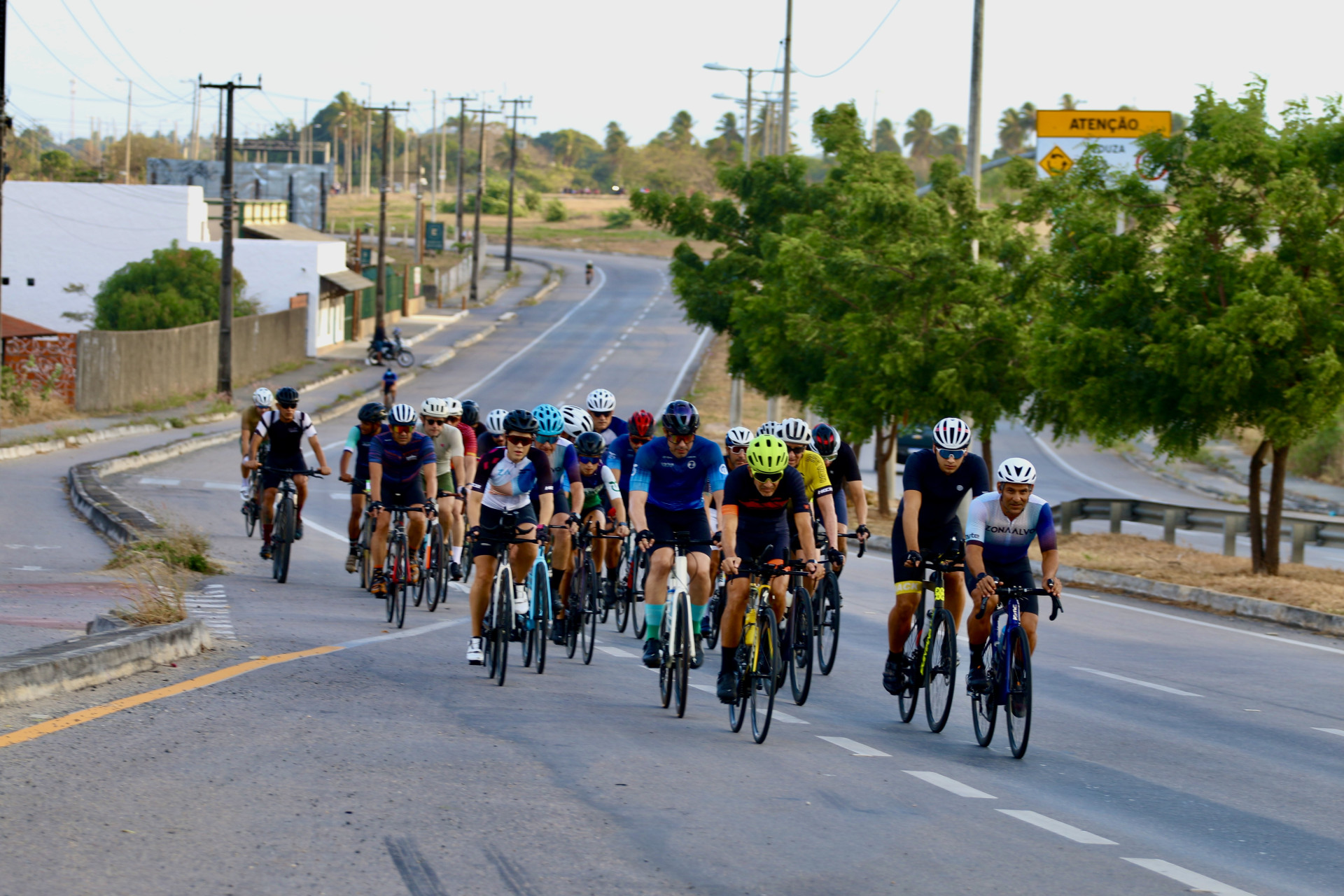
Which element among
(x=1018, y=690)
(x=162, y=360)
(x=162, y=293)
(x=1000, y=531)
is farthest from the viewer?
(x=162, y=293)

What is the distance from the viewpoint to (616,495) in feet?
38.6

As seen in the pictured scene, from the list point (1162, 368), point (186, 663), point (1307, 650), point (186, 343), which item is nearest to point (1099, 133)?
point (1162, 368)

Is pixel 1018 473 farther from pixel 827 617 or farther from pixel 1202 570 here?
pixel 1202 570

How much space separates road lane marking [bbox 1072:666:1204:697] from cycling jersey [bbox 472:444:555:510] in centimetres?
520

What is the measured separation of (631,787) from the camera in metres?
7.33

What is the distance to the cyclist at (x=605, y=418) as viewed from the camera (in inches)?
551

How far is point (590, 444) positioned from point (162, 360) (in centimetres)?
3508

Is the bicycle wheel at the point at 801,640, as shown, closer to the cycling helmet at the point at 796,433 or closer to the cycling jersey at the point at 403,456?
the cycling helmet at the point at 796,433

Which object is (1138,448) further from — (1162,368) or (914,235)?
(1162,368)

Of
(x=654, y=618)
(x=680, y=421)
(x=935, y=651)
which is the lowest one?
(x=935, y=651)

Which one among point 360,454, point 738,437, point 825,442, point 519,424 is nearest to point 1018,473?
point 738,437

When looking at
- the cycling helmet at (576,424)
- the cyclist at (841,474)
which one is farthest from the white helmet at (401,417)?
the cyclist at (841,474)

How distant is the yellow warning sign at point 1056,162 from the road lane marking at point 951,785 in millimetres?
20293

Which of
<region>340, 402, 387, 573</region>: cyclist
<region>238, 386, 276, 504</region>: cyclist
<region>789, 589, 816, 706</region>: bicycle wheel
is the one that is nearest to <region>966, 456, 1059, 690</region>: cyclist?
<region>789, 589, 816, 706</region>: bicycle wheel
